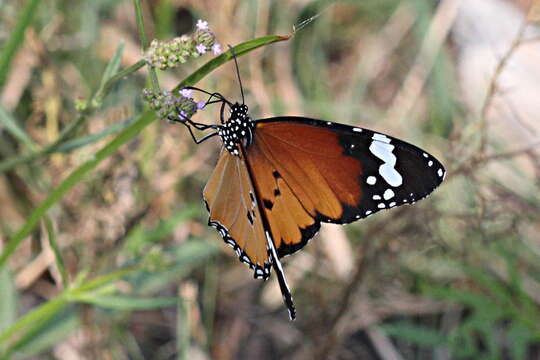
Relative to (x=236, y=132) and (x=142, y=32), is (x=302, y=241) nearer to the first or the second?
(x=236, y=132)

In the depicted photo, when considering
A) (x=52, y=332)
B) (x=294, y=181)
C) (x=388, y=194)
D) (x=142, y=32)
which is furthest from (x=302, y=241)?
(x=52, y=332)

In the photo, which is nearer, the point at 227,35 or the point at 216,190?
the point at 216,190

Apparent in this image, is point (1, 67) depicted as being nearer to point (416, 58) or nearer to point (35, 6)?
point (35, 6)

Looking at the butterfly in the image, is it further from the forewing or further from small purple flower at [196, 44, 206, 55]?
small purple flower at [196, 44, 206, 55]

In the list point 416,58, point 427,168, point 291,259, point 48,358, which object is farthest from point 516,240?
point 48,358

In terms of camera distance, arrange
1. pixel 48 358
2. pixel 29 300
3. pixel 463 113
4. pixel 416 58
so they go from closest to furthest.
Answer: pixel 48 358, pixel 29 300, pixel 463 113, pixel 416 58

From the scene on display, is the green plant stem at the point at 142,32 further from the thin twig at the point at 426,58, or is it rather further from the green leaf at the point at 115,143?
the thin twig at the point at 426,58

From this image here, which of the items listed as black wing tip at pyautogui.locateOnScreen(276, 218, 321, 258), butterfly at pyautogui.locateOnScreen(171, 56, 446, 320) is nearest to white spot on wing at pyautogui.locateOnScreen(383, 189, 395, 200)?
butterfly at pyautogui.locateOnScreen(171, 56, 446, 320)

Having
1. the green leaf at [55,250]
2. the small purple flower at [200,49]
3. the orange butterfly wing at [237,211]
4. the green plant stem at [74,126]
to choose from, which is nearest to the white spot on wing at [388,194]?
the orange butterfly wing at [237,211]
